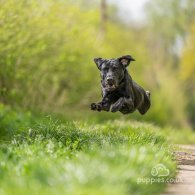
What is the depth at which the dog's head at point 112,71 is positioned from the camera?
14.0 metres

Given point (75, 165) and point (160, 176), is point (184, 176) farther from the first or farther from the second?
point (75, 165)

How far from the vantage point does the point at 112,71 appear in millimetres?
14203

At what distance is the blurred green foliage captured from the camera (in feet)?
80.9

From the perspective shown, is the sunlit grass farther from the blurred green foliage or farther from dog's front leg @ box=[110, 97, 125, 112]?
the blurred green foliage

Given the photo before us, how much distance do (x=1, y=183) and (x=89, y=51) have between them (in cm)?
2425

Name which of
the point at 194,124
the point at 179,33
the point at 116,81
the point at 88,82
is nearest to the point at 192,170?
the point at 116,81

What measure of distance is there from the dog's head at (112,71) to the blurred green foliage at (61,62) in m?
5.69

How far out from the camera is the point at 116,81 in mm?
14109

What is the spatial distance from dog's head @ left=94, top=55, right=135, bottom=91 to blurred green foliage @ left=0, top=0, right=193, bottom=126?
18.7ft

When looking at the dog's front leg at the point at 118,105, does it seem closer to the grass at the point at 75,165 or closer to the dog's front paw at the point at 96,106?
the dog's front paw at the point at 96,106

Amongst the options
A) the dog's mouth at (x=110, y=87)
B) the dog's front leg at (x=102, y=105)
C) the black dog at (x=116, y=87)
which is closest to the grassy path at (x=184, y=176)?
the black dog at (x=116, y=87)

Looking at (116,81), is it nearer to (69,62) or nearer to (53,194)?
(53,194)

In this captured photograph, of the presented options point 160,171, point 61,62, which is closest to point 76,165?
point 160,171

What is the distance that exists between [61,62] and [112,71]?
1654 cm
